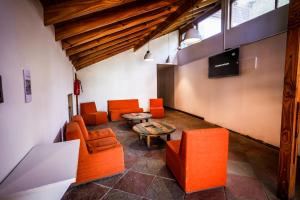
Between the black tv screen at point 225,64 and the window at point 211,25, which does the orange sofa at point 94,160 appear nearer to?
the black tv screen at point 225,64

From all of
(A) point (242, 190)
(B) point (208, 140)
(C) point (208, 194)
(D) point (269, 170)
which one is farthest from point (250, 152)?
(B) point (208, 140)

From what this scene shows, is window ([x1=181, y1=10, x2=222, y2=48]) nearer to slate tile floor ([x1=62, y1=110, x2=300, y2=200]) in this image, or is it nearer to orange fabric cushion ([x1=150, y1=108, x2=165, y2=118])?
orange fabric cushion ([x1=150, y1=108, x2=165, y2=118])

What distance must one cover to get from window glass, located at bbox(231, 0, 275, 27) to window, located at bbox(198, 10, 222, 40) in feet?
2.05

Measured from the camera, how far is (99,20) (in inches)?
93.0

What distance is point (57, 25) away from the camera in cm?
244

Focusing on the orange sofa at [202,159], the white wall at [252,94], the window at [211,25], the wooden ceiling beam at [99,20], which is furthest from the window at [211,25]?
the orange sofa at [202,159]

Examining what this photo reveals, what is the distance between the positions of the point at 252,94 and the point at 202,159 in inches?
115

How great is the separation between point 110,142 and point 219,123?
3925 mm

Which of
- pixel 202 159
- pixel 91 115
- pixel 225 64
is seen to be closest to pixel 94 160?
pixel 202 159

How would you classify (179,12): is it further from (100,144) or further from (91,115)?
(91,115)

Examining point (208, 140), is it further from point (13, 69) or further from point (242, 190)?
point (13, 69)

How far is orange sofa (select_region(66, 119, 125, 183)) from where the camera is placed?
7.14ft

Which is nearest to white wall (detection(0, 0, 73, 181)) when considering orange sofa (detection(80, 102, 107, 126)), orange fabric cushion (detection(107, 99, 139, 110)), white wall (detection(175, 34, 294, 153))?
orange sofa (detection(80, 102, 107, 126))

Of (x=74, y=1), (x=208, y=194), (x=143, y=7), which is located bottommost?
(x=208, y=194)
